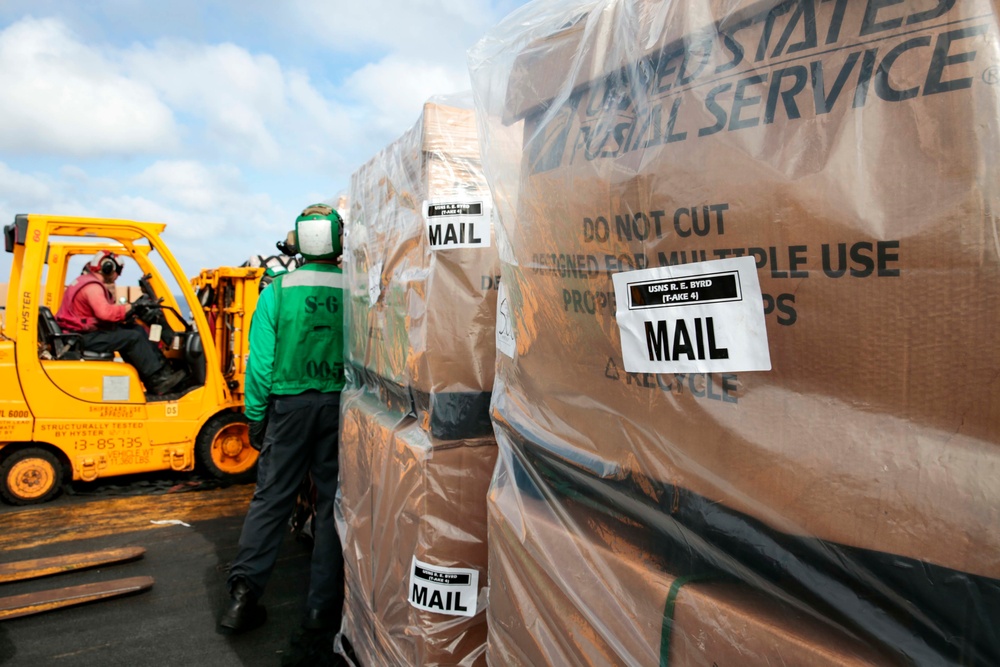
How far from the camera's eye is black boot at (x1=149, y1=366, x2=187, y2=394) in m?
5.71

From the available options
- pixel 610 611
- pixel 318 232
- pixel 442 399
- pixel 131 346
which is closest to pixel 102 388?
pixel 131 346

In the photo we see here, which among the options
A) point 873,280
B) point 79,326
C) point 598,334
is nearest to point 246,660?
point 598,334

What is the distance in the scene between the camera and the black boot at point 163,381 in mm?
5711

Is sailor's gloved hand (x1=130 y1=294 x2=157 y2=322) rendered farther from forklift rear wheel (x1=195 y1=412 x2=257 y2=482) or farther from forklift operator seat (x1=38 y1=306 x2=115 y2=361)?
forklift rear wheel (x1=195 y1=412 x2=257 y2=482)

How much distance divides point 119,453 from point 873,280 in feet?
19.0

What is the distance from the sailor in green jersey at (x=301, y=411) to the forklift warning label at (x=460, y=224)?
1.33 m

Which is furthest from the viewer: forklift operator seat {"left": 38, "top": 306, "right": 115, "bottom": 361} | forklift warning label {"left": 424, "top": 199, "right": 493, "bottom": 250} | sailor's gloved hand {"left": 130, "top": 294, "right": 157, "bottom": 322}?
sailor's gloved hand {"left": 130, "top": 294, "right": 157, "bottom": 322}

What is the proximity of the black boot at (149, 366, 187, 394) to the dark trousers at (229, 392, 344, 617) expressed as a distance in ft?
10.2

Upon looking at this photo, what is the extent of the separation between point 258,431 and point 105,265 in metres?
3.59

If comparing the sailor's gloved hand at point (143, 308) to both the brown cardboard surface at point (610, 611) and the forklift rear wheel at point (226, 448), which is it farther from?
the brown cardboard surface at point (610, 611)

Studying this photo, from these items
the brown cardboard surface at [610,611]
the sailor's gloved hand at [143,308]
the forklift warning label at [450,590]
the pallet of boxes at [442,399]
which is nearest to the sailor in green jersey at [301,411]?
the pallet of boxes at [442,399]

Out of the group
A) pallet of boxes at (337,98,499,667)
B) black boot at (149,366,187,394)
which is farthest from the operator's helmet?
pallet of boxes at (337,98,499,667)

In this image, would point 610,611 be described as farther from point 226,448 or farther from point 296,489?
point 226,448

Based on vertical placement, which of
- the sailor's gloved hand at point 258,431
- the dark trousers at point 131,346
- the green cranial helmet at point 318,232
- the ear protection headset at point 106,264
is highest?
the ear protection headset at point 106,264
